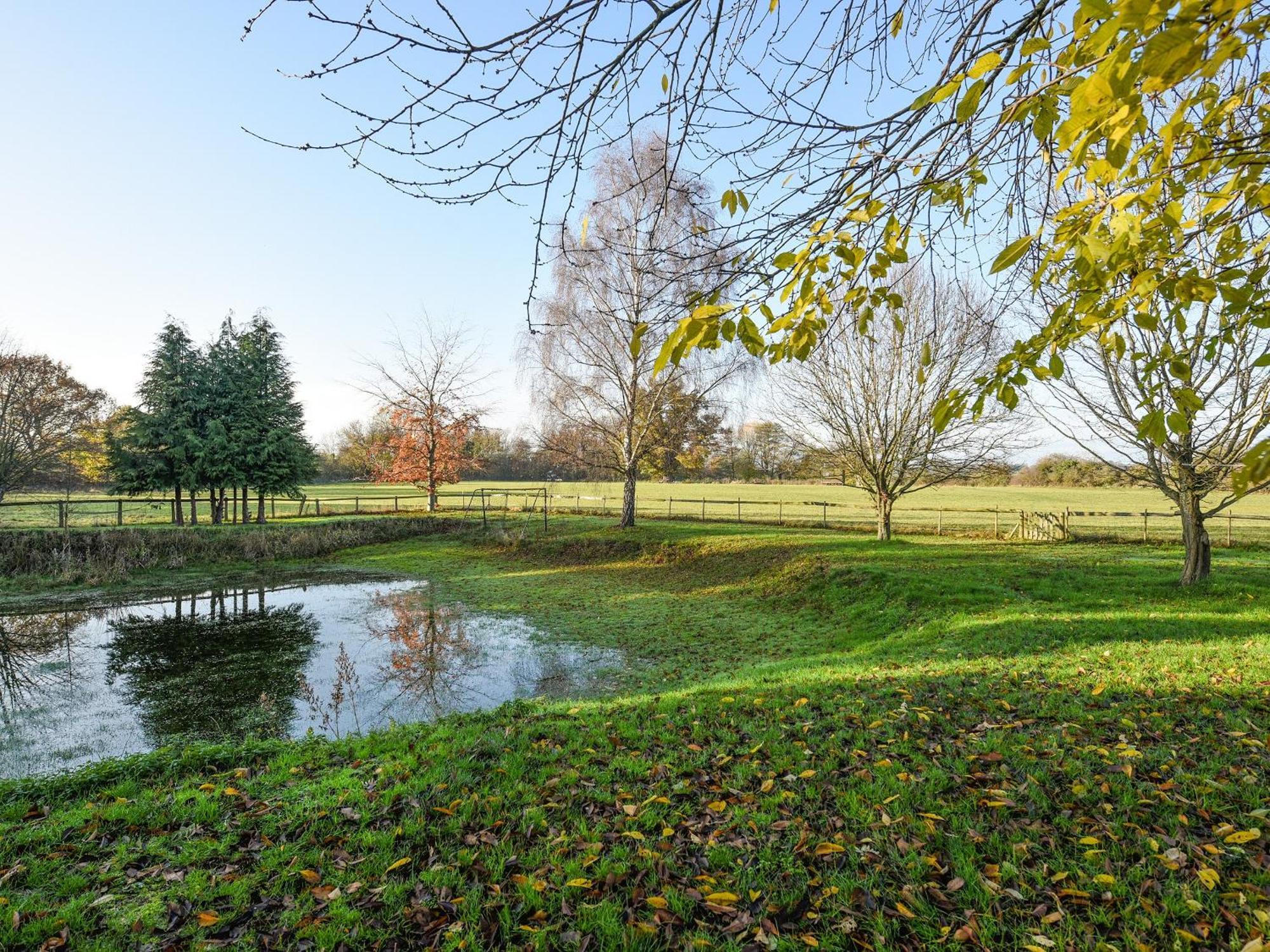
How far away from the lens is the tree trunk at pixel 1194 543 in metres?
9.54

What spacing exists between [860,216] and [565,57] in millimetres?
1480

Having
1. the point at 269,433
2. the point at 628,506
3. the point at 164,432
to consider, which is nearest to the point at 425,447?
the point at 269,433

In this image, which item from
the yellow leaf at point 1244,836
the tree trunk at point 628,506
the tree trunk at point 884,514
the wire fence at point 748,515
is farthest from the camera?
the tree trunk at point 628,506

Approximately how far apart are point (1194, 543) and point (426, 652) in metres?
12.5

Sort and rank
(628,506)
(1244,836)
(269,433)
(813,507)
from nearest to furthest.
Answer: (1244,836), (628,506), (269,433), (813,507)

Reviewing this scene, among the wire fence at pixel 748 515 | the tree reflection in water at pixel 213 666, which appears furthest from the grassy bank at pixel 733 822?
the wire fence at pixel 748 515

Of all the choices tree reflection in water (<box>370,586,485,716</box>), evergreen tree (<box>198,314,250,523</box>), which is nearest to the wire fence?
evergreen tree (<box>198,314,250,523</box>)

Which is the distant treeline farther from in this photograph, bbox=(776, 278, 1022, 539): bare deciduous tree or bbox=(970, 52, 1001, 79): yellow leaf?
bbox=(970, 52, 1001, 79): yellow leaf

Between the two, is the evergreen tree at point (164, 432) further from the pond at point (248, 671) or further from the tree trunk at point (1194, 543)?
the tree trunk at point (1194, 543)

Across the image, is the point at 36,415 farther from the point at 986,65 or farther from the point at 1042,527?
the point at 1042,527

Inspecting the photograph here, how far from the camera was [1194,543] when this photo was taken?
9.70 m

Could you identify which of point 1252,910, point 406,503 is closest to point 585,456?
point 1252,910

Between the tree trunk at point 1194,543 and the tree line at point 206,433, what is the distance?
25.3 m

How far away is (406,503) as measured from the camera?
33.8m
